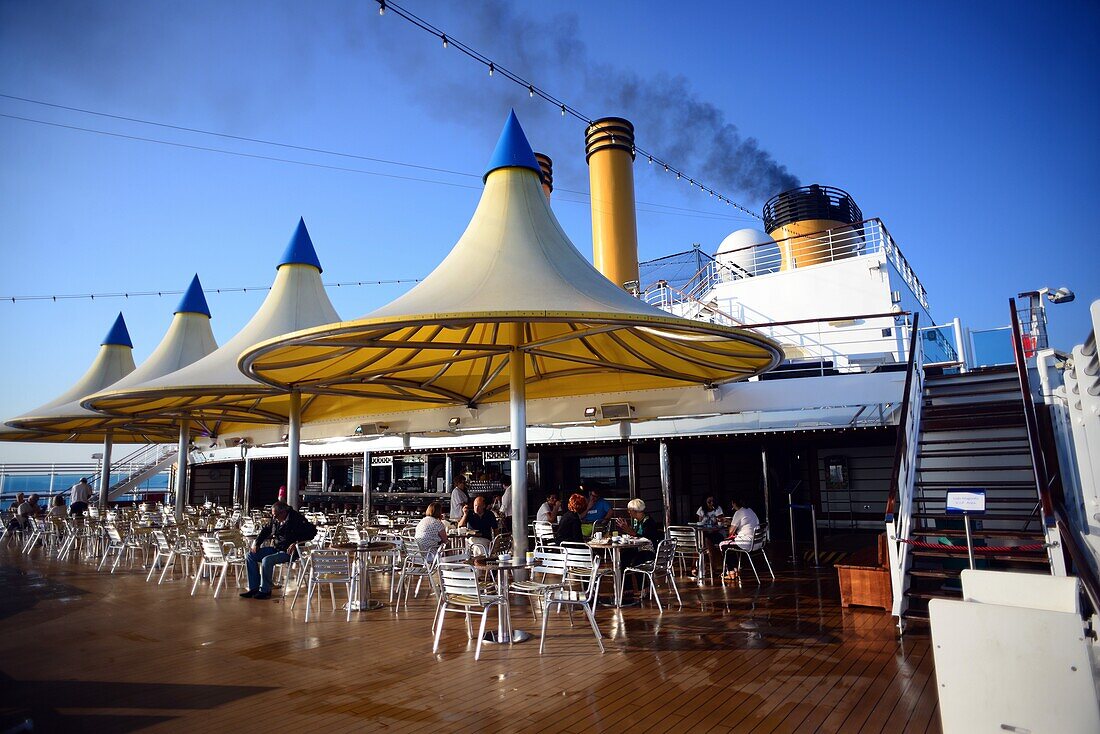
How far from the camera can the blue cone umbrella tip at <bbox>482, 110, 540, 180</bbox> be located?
8.91 m

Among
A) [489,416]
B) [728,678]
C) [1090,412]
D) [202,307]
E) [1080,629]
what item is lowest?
[728,678]

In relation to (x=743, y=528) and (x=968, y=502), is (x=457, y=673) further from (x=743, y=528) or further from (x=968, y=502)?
(x=743, y=528)

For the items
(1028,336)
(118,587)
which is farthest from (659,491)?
(118,587)

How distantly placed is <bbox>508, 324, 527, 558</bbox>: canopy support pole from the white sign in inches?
175

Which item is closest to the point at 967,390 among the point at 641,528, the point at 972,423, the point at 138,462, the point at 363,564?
the point at 972,423

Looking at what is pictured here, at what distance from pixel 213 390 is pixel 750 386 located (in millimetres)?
8787

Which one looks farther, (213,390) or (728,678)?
(213,390)

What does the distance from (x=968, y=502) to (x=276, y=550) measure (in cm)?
758

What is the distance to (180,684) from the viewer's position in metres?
4.92

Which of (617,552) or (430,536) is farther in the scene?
(430,536)

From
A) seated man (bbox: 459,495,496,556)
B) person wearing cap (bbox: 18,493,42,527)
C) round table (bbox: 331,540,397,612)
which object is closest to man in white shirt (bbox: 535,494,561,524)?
seated man (bbox: 459,495,496,556)

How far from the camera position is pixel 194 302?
16.8m

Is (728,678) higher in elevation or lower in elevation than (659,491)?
lower

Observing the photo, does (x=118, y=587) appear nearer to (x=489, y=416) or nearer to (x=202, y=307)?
(x=489, y=416)
